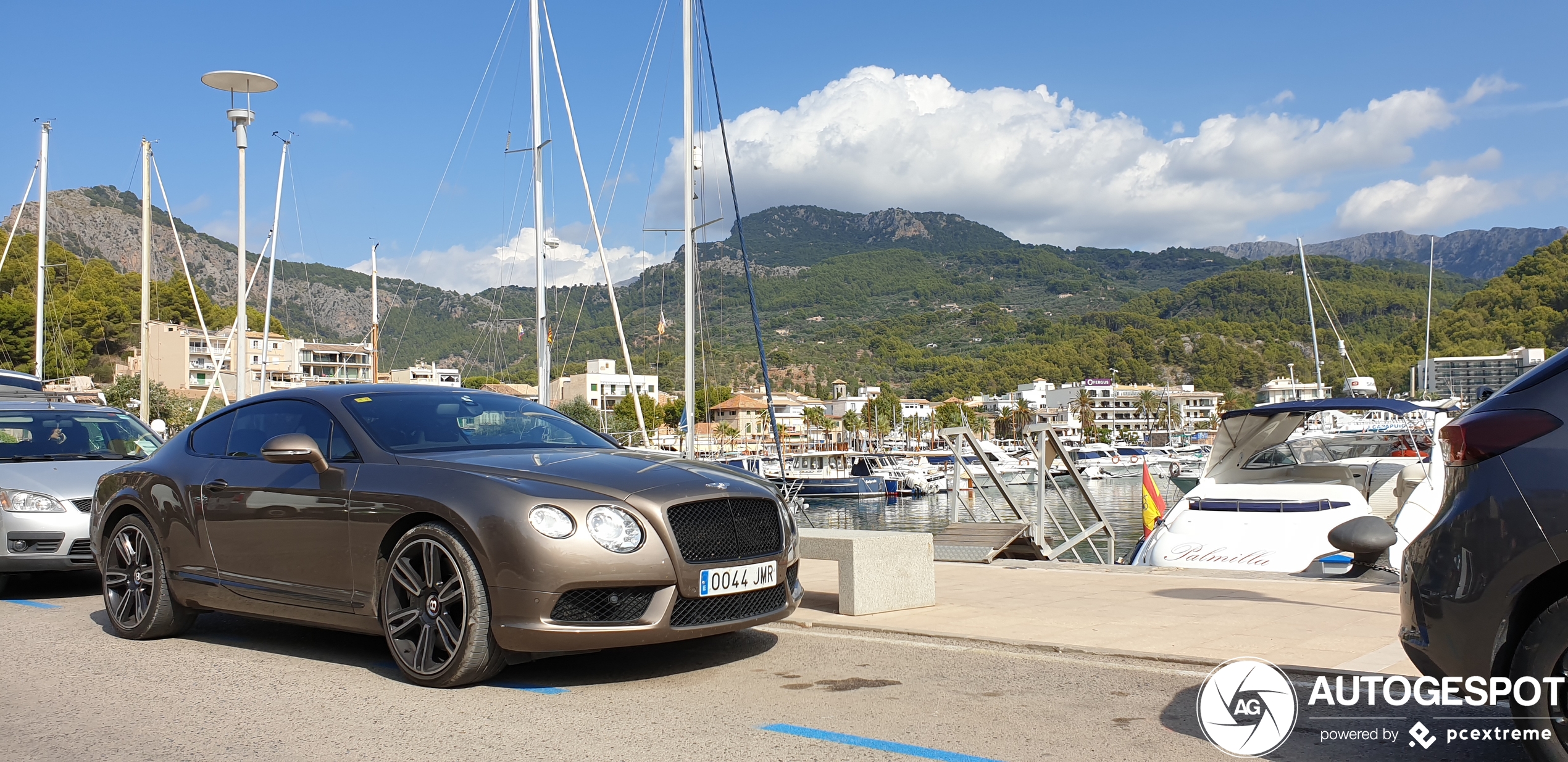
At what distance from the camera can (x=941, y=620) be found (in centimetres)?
739

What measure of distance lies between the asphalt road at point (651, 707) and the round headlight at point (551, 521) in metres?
0.76

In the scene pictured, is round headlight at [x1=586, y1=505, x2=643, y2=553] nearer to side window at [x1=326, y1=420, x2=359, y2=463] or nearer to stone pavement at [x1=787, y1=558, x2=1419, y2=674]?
side window at [x1=326, y1=420, x2=359, y2=463]

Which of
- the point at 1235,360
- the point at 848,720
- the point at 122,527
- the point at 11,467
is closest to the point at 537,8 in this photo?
the point at 11,467

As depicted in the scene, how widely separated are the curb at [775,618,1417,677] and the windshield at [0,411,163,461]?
6.89 m

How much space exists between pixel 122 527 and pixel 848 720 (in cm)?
525

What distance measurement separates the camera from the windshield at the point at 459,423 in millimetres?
6199

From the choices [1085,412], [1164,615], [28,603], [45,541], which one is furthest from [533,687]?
[1085,412]

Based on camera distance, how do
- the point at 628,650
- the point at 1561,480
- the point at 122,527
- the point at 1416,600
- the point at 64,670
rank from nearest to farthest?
the point at 1561,480 < the point at 1416,600 < the point at 64,670 < the point at 628,650 < the point at 122,527

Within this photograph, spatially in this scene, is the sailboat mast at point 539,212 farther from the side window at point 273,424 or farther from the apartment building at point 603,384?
the apartment building at point 603,384

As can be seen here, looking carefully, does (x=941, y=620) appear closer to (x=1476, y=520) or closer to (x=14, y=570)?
(x=1476, y=520)

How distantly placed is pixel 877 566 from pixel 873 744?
3604 millimetres

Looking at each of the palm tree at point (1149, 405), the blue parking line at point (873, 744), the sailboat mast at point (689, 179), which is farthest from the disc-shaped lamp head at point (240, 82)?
the palm tree at point (1149, 405)

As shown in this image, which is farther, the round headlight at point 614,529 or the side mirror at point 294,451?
the side mirror at point 294,451

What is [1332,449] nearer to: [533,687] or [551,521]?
[533,687]
